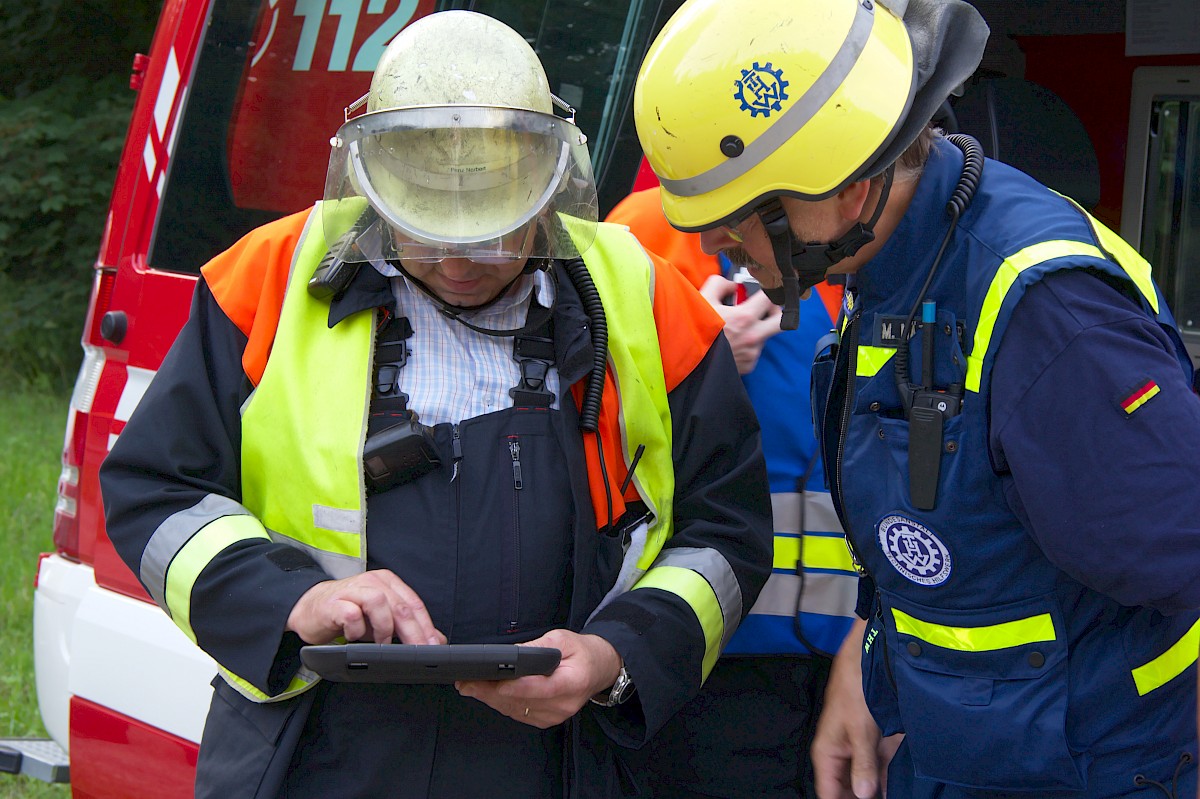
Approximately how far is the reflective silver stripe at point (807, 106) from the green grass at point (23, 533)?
3.44 meters

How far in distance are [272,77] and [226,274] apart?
1.09 m

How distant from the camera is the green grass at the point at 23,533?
4.40m

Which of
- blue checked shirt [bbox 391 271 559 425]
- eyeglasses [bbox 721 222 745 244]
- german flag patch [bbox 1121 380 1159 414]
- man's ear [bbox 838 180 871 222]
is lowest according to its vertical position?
blue checked shirt [bbox 391 271 559 425]

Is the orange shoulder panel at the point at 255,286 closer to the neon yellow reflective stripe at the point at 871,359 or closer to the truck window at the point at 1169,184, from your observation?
the neon yellow reflective stripe at the point at 871,359

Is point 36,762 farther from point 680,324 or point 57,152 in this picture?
point 57,152

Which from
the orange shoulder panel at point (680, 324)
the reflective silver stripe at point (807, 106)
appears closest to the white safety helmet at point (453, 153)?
the orange shoulder panel at point (680, 324)

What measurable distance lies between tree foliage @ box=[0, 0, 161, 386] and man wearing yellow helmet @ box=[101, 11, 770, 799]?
313 inches

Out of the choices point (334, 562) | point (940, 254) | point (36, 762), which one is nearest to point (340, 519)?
point (334, 562)

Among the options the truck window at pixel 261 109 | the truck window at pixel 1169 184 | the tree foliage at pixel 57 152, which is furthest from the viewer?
the tree foliage at pixel 57 152

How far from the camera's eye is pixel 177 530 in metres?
1.86

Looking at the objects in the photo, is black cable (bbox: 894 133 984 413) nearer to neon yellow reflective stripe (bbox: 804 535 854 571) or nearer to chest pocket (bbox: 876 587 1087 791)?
chest pocket (bbox: 876 587 1087 791)

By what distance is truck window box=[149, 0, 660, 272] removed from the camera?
274cm

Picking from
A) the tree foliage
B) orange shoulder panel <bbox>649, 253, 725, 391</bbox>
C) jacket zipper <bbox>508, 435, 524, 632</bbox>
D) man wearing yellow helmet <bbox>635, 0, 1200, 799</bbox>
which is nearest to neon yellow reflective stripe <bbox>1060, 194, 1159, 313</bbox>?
man wearing yellow helmet <bbox>635, 0, 1200, 799</bbox>

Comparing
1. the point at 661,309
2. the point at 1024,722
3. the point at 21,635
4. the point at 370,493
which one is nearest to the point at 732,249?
the point at 661,309
